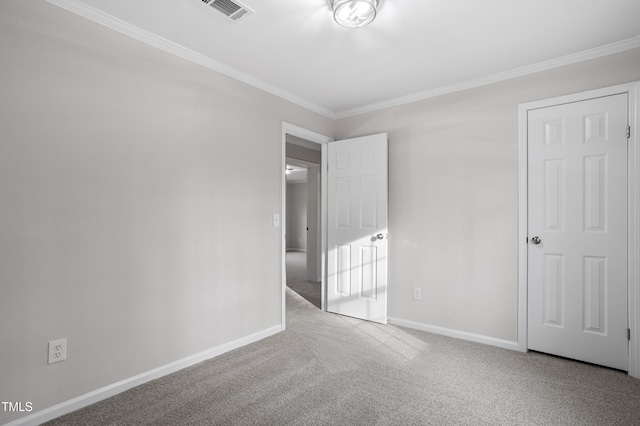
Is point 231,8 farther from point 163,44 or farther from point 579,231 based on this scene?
point 579,231

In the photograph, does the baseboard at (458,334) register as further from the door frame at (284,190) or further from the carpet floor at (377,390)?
the door frame at (284,190)

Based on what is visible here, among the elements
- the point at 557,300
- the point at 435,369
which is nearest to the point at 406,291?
the point at 435,369

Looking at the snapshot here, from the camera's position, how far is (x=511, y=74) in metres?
2.90

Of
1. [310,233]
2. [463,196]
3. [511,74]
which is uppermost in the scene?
[511,74]

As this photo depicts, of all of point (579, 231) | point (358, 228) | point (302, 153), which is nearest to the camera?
point (579, 231)

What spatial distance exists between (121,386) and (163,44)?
2.40 m

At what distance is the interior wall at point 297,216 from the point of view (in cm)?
1166

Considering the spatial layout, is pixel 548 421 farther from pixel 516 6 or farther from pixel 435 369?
pixel 516 6

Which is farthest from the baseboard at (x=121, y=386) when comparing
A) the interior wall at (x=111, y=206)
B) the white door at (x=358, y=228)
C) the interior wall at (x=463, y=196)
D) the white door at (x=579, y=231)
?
the white door at (x=579, y=231)

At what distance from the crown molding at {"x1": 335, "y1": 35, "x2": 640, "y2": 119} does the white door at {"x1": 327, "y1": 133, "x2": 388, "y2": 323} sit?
1.32 ft

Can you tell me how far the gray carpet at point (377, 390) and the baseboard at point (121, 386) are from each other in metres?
0.05

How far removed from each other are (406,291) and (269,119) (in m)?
2.30

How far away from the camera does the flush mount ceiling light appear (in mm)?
1955

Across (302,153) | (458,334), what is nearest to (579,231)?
(458,334)
